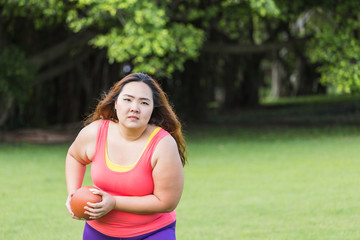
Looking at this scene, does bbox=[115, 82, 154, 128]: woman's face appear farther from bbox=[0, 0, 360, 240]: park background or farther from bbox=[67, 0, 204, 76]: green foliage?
bbox=[67, 0, 204, 76]: green foliage

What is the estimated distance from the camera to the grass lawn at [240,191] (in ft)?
24.6

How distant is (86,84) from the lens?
23.9 meters

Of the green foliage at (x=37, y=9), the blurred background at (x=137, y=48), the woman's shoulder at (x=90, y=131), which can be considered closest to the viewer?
the woman's shoulder at (x=90, y=131)

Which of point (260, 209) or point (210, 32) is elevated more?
point (210, 32)

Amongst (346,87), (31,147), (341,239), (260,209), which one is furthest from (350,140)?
(341,239)

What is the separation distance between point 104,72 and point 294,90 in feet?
75.5

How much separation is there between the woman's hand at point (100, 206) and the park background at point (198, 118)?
337cm

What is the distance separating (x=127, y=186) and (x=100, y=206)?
21cm

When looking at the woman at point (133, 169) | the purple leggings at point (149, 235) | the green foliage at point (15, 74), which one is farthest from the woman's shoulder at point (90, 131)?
the green foliage at point (15, 74)

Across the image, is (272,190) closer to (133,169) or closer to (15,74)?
(133,169)

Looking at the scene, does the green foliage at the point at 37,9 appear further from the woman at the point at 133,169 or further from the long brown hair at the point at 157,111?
the woman at the point at 133,169

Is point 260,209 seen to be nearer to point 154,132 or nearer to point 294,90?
point 154,132

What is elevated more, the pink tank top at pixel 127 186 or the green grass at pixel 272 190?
the pink tank top at pixel 127 186

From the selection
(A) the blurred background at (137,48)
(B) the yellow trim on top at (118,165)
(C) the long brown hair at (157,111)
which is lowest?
(B) the yellow trim on top at (118,165)
